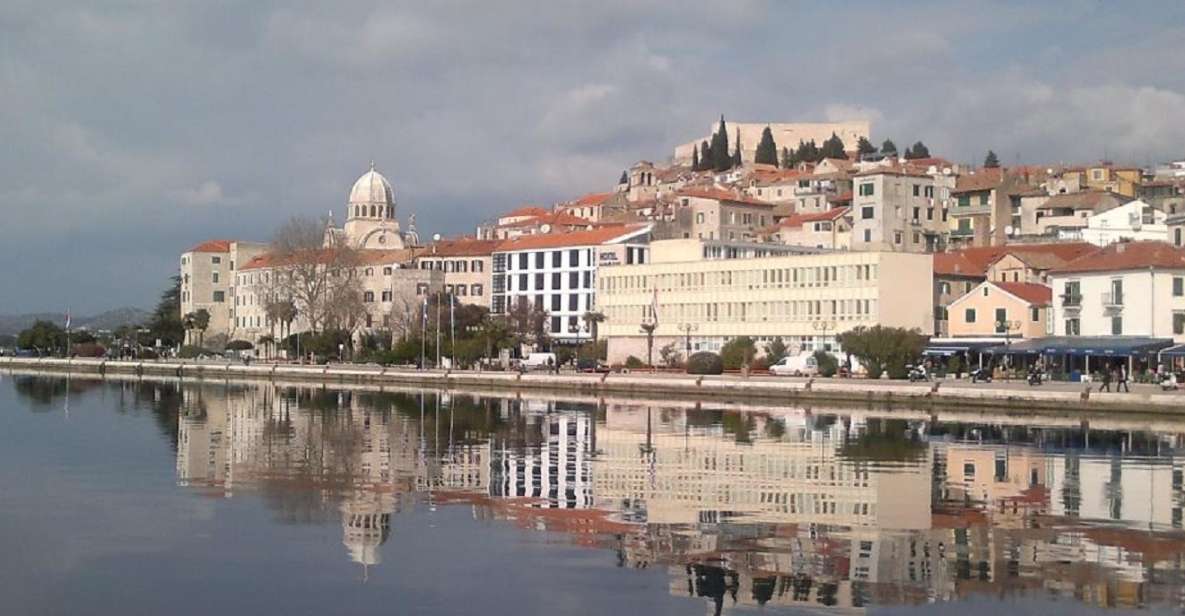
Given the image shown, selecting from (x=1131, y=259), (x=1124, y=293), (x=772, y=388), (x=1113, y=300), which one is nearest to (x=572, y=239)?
(x=772, y=388)

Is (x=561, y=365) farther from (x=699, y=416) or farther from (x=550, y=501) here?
(x=550, y=501)

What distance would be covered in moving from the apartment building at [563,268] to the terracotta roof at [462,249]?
3809 mm

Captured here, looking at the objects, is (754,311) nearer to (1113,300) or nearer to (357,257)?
(1113,300)

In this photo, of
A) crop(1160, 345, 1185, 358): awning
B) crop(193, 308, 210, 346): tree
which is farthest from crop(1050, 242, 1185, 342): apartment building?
crop(193, 308, 210, 346): tree

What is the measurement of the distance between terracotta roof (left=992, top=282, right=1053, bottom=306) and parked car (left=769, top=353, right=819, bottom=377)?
10818mm

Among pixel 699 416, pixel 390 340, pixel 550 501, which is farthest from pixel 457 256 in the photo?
pixel 550 501

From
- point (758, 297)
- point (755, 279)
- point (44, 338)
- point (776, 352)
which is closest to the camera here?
point (776, 352)

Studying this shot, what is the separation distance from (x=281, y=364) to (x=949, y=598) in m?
95.7

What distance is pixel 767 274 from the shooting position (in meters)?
85.6

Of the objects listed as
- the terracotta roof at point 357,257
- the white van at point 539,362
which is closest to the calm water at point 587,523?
the white van at point 539,362

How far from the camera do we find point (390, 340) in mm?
114438

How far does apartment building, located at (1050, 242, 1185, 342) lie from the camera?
2670 inches

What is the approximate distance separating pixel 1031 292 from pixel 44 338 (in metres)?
116

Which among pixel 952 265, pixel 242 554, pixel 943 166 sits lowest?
pixel 242 554
